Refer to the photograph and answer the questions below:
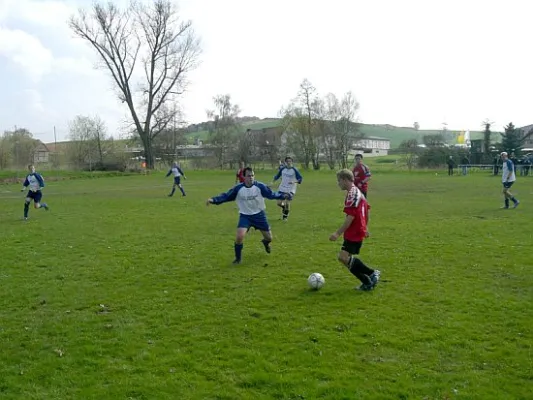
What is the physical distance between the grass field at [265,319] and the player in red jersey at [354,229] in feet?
0.99

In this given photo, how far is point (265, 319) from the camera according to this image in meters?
6.53

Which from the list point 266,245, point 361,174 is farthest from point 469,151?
point 266,245

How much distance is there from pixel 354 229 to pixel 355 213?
27cm

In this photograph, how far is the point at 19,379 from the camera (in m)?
4.92

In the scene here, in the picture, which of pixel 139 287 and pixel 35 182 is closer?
pixel 139 287

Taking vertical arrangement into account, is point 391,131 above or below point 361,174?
above

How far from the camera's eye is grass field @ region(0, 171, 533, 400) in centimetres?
475

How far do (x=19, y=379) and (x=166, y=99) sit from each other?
58180 millimetres

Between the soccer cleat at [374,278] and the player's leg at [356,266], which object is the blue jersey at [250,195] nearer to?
the player's leg at [356,266]

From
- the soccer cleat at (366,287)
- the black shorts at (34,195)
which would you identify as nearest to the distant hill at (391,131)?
the black shorts at (34,195)

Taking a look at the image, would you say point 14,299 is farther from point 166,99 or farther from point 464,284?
point 166,99

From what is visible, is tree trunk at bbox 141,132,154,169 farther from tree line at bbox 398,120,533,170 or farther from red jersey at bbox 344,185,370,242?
red jersey at bbox 344,185,370,242

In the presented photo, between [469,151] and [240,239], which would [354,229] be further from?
[469,151]

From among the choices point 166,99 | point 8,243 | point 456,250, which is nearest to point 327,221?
point 456,250
